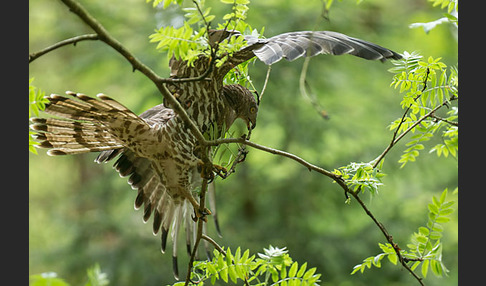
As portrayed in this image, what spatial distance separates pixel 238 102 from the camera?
8.49 feet

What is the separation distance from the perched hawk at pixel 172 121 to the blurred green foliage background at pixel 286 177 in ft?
9.45

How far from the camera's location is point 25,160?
133 centimetres

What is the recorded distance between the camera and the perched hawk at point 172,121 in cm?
189

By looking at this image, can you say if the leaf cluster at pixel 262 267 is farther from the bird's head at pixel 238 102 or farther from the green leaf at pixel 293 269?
the bird's head at pixel 238 102

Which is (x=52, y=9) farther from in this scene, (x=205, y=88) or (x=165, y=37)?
(x=165, y=37)

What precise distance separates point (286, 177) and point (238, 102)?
3.67 meters

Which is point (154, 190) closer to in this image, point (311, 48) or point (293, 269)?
point (293, 269)

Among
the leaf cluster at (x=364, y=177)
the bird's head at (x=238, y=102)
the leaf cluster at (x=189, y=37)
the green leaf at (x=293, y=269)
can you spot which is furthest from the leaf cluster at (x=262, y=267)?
the bird's head at (x=238, y=102)

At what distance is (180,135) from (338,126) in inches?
157

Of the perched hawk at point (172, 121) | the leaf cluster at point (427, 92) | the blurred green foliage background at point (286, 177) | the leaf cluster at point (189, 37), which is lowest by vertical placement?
the leaf cluster at point (427, 92)

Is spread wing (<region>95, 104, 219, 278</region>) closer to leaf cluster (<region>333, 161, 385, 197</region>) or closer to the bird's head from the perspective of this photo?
the bird's head

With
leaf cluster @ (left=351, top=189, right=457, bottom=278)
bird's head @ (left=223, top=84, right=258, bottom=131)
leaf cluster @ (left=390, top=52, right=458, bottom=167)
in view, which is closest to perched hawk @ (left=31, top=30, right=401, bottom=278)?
bird's head @ (left=223, top=84, right=258, bottom=131)

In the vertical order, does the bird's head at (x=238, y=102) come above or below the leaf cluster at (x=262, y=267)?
above

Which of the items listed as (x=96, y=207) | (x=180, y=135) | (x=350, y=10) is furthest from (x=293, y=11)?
(x=180, y=135)
